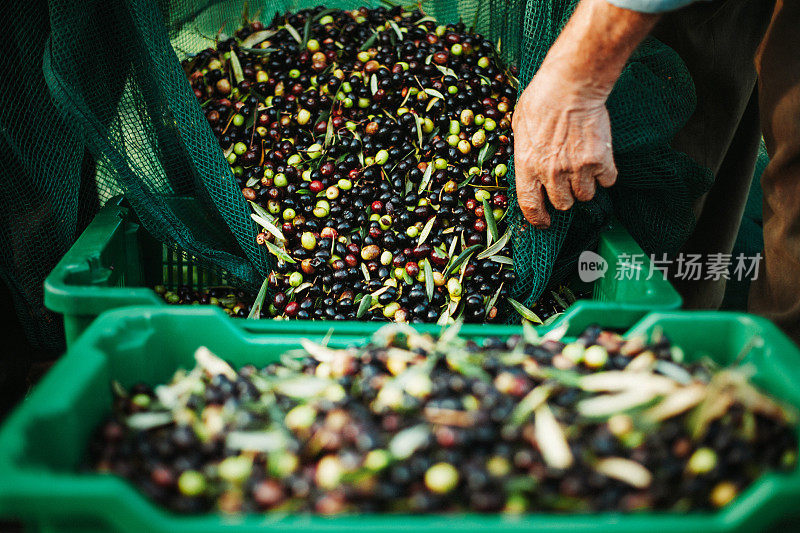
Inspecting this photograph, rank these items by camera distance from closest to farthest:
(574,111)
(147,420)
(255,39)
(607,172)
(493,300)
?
(147,420), (574,111), (607,172), (493,300), (255,39)

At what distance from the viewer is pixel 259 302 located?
1934 mm

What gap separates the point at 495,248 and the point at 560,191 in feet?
1.00

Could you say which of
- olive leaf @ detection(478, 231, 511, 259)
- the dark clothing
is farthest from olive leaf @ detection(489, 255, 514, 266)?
the dark clothing

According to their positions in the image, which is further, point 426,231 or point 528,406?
point 426,231

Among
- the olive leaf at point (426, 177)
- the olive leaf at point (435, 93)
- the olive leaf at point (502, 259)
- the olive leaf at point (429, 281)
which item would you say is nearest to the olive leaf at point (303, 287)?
the olive leaf at point (429, 281)

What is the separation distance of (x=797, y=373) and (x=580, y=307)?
0.48 m

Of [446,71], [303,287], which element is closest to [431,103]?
[446,71]

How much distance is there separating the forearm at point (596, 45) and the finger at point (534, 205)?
312mm

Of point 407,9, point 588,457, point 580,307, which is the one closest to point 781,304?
point 580,307

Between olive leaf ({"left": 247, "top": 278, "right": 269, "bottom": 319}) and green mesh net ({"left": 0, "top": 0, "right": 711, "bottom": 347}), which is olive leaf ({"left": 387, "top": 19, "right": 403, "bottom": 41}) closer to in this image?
green mesh net ({"left": 0, "top": 0, "right": 711, "bottom": 347})

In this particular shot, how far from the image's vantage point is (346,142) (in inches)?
83.9

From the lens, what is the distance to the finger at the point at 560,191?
1.71 metres

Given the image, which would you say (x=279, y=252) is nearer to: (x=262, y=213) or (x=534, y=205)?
(x=262, y=213)

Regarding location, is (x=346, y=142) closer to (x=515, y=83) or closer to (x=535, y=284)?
(x=515, y=83)
